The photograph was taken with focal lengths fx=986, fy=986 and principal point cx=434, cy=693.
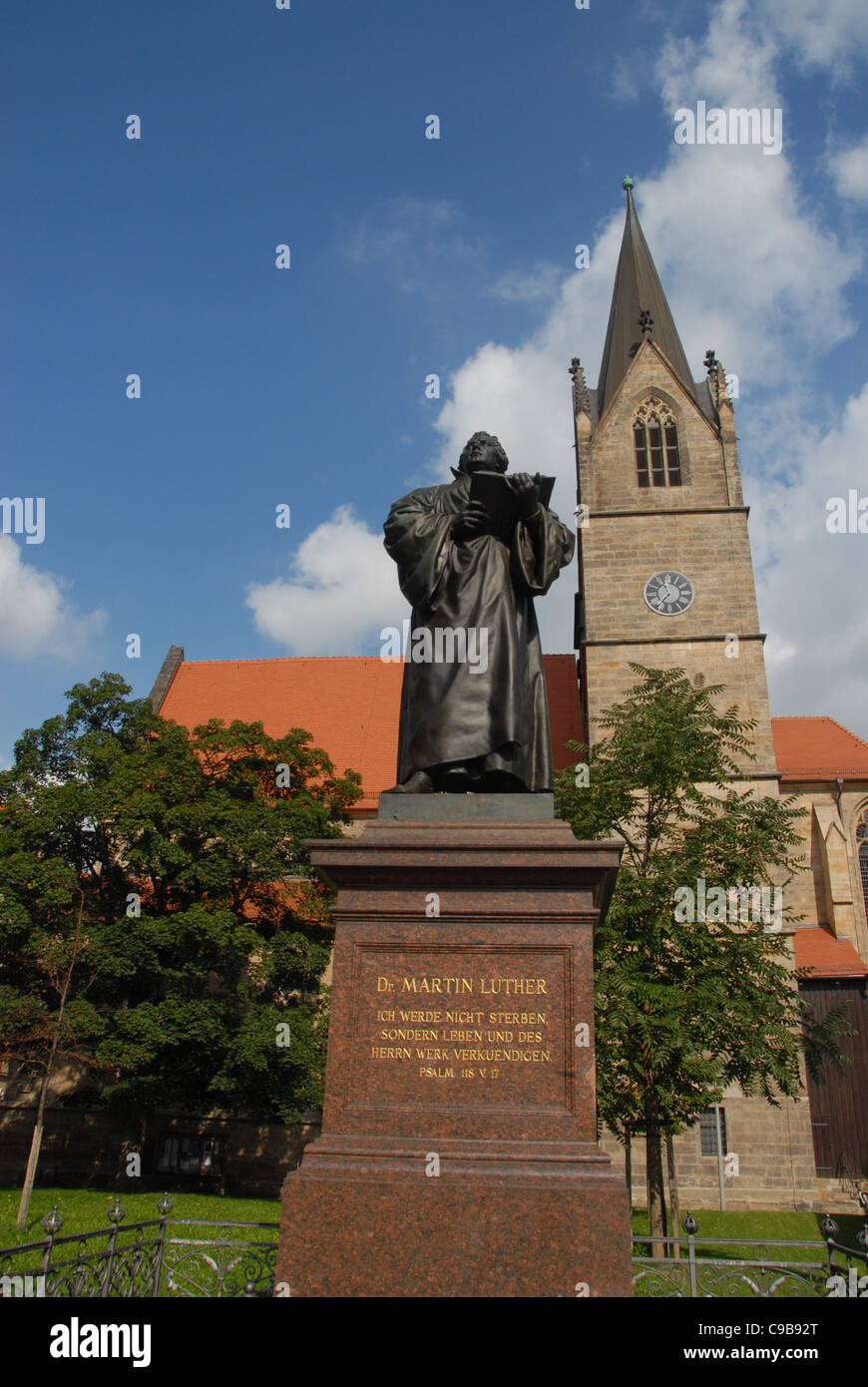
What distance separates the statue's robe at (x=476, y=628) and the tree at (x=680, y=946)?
23.4 ft

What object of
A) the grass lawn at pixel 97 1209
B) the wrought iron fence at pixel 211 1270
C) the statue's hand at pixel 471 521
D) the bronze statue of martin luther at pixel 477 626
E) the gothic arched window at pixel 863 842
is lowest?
the grass lawn at pixel 97 1209

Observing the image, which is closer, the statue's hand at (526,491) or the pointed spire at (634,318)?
the statue's hand at (526,491)

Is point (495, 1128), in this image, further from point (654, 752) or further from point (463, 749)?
point (654, 752)

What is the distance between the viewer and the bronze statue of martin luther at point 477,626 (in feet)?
17.7

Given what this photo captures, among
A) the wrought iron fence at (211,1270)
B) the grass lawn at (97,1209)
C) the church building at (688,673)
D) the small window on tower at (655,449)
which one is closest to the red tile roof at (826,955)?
the church building at (688,673)

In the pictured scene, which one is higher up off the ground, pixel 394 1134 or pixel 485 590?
pixel 485 590

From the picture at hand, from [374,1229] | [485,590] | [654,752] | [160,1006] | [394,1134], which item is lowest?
[374,1229]

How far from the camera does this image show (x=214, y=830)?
1991cm

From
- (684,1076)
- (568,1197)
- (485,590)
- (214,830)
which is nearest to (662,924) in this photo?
(684,1076)

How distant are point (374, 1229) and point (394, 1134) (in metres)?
0.39

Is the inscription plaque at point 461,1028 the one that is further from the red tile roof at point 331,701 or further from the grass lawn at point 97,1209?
the red tile roof at point 331,701

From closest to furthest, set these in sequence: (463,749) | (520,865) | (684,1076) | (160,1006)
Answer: (520,865) < (463,749) < (684,1076) < (160,1006)

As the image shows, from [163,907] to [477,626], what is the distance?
54.7 feet

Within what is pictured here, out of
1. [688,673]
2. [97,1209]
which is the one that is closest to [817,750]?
[688,673]
